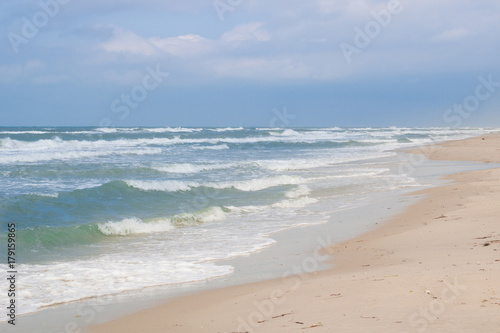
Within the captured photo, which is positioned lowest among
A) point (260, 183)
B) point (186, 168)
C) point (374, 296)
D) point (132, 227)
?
point (132, 227)

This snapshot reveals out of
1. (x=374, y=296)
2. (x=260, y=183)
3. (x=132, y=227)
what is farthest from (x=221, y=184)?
(x=374, y=296)

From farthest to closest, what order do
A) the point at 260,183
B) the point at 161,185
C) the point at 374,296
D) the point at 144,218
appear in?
1. the point at 260,183
2. the point at 161,185
3. the point at 144,218
4. the point at 374,296

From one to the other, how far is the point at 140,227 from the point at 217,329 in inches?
273

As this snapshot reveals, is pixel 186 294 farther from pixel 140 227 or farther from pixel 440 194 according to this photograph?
pixel 440 194

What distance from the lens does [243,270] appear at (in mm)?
7684

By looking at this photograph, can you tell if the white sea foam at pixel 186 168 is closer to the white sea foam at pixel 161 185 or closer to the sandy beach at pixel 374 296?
the white sea foam at pixel 161 185

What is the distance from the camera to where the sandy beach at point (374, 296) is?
14.1 ft

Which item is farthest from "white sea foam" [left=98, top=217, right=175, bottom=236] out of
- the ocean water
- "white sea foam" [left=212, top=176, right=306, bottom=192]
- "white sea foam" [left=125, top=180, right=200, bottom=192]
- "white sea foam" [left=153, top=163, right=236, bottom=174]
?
"white sea foam" [left=153, top=163, right=236, bottom=174]

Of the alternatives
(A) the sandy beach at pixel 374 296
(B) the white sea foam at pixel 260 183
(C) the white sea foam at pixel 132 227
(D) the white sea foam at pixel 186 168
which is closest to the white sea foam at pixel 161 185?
(B) the white sea foam at pixel 260 183

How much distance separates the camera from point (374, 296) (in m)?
5.01

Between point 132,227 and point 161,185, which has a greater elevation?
point 161,185

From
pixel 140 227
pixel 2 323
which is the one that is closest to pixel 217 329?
pixel 2 323

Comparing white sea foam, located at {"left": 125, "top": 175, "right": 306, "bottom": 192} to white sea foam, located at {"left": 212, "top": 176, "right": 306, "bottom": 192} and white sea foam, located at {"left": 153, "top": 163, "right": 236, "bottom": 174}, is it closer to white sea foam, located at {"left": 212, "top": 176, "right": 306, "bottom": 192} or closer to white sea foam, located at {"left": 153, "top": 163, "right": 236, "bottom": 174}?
white sea foam, located at {"left": 212, "top": 176, "right": 306, "bottom": 192}

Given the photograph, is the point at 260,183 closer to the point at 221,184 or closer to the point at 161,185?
the point at 221,184
